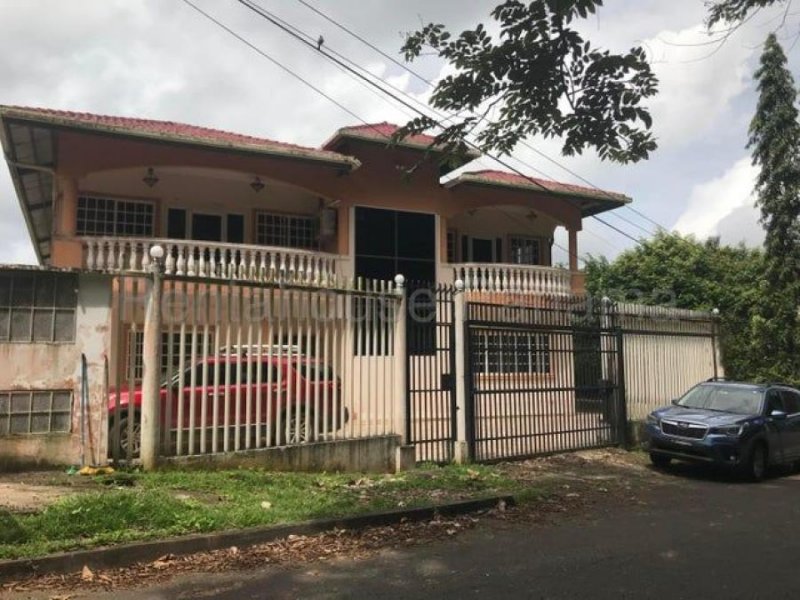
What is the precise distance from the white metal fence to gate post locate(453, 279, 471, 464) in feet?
2.87

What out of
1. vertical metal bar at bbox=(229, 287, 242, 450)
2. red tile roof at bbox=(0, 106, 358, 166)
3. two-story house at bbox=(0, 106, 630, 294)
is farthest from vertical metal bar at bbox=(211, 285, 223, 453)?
red tile roof at bbox=(0, 106, 358, 166)

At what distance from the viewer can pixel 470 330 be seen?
378 inches

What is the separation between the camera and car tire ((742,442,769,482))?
9969mm

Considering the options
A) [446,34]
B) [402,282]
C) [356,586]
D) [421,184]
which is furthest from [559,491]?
[421,184]

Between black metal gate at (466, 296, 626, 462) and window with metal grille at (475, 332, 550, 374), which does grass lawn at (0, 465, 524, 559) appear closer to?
black metal gate at (466, 296, 626, 462)

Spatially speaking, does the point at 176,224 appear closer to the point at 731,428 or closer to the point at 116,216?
the point at 116,216

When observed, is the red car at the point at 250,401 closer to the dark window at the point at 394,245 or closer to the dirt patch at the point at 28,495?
the dirt patch at the point at 28,495

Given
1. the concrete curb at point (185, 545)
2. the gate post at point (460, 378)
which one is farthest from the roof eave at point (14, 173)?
the concrete curb at point (185, 545)

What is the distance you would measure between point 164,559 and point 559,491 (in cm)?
495

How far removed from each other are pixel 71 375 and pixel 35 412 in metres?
0.50

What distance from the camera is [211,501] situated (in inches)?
253

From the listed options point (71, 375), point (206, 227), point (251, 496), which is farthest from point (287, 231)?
point (251, 496)

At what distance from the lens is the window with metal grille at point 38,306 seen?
7.17 metres

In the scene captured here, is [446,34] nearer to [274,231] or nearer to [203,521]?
[203,521]
